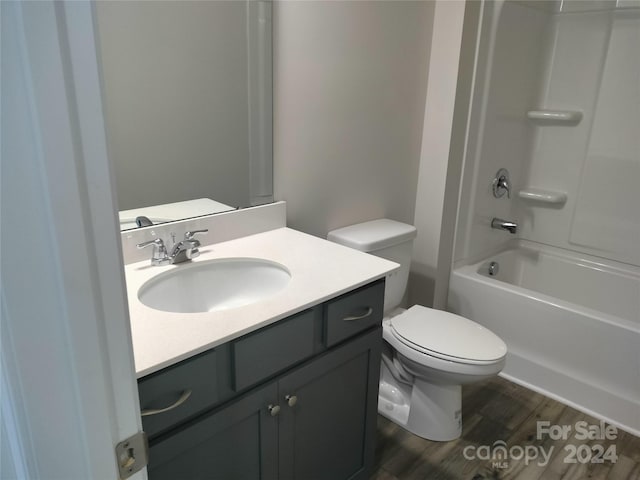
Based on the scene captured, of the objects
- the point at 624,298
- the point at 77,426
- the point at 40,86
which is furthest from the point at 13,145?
the point at 624,298

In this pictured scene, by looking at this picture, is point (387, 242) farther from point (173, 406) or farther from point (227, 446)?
point (173, 406)

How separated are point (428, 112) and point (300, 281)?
1378 millimetres

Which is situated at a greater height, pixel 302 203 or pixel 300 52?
pixel 300 52

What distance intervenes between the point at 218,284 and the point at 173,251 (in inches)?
6.9

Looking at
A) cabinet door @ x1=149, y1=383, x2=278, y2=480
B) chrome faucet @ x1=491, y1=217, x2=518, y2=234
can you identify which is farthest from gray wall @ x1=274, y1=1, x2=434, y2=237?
cabinet door @ x1=149, y1=383, x2=278, y2=480

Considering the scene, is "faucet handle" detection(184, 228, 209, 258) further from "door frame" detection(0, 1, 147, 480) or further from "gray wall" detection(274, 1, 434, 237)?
"door frame" detection(0, 1, 147, 480)

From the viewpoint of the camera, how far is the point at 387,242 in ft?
6.64

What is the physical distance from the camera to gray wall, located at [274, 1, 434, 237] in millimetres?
1797

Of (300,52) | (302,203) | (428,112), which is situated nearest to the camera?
(300,52)

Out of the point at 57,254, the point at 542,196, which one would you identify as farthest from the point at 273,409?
the point at 542,196

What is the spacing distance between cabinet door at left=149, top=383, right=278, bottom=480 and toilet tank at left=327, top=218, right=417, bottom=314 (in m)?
0.87

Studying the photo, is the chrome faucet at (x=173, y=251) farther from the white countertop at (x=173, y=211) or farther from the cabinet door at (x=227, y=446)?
the cabinet door at (x=227, y=446)

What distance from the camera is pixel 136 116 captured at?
56.7 inches

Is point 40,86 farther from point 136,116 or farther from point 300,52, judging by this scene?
point 300,52
